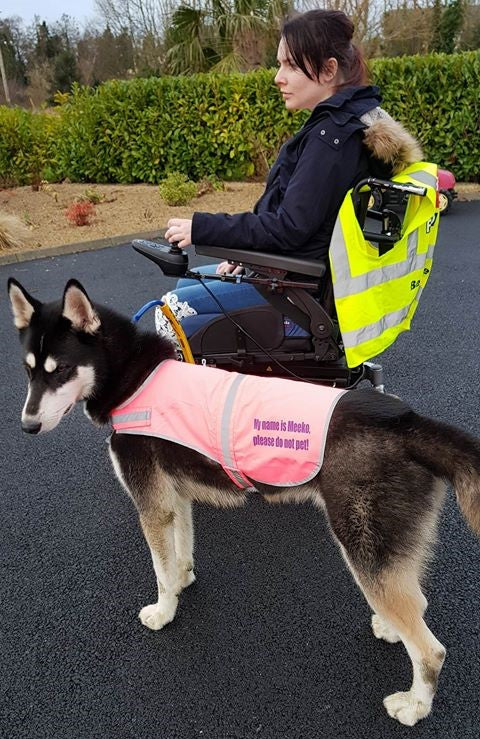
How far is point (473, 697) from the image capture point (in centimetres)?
209

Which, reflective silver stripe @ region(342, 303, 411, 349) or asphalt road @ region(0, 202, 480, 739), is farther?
reflective silver stripe @ region(342, 303, 411, 349)

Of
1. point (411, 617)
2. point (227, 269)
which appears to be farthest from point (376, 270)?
point (411, 617)

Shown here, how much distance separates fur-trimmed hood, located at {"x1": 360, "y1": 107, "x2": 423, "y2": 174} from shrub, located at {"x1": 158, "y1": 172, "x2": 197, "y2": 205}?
7931 mm

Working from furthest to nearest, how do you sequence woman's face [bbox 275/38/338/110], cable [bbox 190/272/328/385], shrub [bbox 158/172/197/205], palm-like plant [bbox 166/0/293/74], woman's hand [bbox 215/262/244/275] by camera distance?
palm-like plant [bbox 166/0/293/74] < shrub [bbox 158/172/197/205] < woman's hand [bbox 215/262/244/275] < cable [bbox 190/272/328/385] < woman's face [bbox 275/38/338/110]

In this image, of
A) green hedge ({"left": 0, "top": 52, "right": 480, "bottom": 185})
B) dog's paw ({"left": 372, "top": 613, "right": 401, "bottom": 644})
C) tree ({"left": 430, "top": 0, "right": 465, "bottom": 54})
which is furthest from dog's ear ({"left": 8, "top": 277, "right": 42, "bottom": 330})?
tree ({"left": 430, "top": 0, "right": 465, "bottom": 54})

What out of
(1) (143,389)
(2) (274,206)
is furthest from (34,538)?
(2) (274,206)

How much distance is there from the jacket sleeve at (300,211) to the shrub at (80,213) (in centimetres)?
761

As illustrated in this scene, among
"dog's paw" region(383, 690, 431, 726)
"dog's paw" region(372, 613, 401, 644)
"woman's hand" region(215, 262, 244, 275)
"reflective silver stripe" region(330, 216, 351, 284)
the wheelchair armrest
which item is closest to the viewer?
"dog's paw" region(383, 690, 431, 726)

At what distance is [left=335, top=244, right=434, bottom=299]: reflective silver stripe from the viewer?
98.4 inches

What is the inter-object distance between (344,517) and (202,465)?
648 mm

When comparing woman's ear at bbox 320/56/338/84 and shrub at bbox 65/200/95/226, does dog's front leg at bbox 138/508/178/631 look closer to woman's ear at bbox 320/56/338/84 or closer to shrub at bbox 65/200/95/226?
woman's ear at bbox 320/56/338/84

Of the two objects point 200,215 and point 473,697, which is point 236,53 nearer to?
point 200,215

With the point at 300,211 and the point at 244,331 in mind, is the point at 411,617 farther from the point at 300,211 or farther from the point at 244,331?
the point at 300,211

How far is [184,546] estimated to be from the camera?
2648 mm
